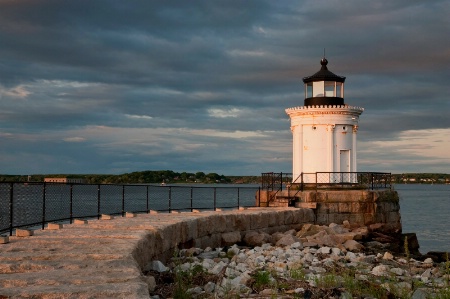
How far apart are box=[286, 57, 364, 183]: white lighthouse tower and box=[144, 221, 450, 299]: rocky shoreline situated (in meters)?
6.25

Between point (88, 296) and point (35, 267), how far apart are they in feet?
6.26

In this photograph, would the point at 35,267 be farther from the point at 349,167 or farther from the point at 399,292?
the point at 349,167

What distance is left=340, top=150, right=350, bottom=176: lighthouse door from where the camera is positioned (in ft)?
81.6

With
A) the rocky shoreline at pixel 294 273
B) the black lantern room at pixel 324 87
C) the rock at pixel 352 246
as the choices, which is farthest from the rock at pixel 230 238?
the black lantern room at pixel 324 87

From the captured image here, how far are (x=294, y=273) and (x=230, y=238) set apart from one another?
6.58 metres

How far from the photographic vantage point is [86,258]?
314 inches

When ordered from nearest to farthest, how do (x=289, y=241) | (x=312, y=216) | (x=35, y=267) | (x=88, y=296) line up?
(x=88, y=296) → (x=35, y=267) → (x=289, y=241) → (x=312, y=216)

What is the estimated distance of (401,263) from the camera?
14.3 meters

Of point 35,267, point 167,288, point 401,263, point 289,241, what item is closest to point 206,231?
point 289,241

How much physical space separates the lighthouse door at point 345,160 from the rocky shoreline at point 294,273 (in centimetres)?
642

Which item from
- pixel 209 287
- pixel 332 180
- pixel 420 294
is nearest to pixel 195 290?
pixel 209 287

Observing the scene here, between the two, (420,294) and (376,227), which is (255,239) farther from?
(420,294)

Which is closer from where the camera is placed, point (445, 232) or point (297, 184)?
point (297, 184)

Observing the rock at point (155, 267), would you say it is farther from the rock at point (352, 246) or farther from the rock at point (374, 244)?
the rock at point (374, 244)
